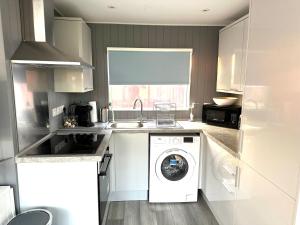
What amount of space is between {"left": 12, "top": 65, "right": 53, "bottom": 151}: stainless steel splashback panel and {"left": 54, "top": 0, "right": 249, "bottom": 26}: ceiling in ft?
2.76

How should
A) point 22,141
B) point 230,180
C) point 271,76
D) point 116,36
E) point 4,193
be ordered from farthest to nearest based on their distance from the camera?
1. point 116,36
2. point 230,180
3. point 22,141
4. point 4,193
5. point 271,76

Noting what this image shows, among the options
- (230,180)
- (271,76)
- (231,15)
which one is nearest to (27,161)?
(230,180)

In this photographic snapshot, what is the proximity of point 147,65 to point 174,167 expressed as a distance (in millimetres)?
1521

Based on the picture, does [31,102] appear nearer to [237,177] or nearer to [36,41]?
[36,41]

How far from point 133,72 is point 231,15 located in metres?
1.50

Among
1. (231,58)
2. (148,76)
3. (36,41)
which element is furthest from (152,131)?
(36,41)

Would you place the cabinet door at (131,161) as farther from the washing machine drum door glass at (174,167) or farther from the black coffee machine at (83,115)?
the black coffee machine at (83,115)

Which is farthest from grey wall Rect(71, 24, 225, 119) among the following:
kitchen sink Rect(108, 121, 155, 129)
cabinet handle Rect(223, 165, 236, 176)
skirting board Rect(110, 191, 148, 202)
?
cabinet handle Rect(223, 165, 236, 176)

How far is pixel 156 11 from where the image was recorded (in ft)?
8.42

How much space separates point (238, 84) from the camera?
2.51 meters

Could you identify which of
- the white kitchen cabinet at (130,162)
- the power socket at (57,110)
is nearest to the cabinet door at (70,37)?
the power socket at (57,110)

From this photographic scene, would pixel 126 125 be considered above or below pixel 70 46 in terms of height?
below

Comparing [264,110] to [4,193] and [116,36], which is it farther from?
[116,36]

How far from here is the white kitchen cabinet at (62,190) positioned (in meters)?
1.74
